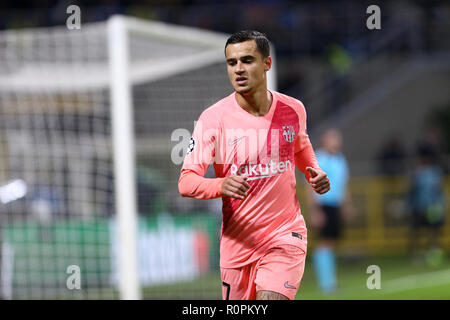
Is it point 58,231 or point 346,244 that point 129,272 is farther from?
point 346,244

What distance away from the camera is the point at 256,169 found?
421 centimetres

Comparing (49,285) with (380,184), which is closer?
(49,285)

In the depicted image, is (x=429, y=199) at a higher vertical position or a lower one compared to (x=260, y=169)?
higher

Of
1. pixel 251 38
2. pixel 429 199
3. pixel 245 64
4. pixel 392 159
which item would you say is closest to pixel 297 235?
pixel 245 64

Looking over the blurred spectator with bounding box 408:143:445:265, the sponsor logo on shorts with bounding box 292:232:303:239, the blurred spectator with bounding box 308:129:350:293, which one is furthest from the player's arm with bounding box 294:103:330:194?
the blurred spectator with bounding box 408:143:445:265

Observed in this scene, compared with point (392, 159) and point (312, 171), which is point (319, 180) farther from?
point (392, 159)

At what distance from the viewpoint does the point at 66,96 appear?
29.9ft

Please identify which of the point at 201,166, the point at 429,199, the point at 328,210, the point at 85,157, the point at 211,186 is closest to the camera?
the point at 211,186

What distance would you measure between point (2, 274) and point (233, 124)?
5.60m

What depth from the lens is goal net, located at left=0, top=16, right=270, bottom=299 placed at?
8.54 meters

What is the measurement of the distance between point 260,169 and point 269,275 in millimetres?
539

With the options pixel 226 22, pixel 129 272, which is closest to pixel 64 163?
pixel 129 272

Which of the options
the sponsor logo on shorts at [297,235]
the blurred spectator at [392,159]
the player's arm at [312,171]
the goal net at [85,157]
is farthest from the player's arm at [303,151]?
the blurred spectator at [392,159]

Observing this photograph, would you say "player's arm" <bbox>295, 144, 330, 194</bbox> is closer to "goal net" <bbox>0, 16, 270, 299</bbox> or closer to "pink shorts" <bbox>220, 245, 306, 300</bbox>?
"pink shorts" <bbox>220, 245, 306, 300</bbox>
